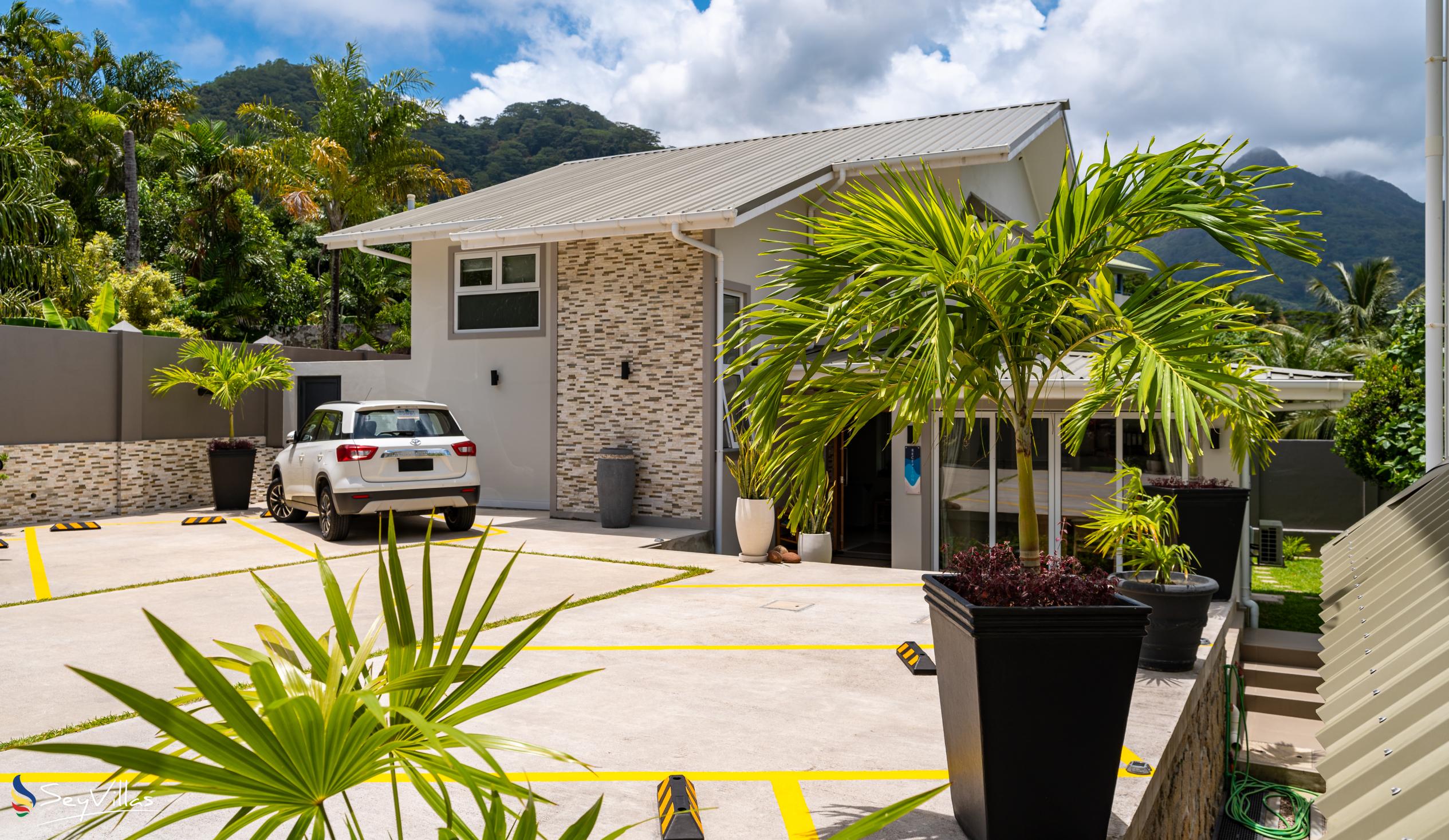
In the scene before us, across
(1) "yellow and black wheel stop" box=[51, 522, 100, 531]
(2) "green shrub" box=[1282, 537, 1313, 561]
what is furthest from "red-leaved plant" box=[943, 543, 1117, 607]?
(2) "green shrub" box=[1282, 537, 1313, 561]

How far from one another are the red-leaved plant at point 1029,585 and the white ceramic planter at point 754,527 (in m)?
7.27

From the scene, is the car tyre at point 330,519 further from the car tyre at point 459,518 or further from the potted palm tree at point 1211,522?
the potted palm tree at point 1211,522

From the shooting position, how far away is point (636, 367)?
13.6 m

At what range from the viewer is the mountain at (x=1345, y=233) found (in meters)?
112

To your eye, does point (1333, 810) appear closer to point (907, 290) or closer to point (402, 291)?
point (907, 290)

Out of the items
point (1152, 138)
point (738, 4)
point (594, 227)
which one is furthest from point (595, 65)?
point (1152, 138)

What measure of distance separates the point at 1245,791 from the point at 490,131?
157ft

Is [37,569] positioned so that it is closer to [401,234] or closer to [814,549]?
[401,234]

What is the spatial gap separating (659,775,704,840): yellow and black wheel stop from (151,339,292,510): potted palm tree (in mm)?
13452

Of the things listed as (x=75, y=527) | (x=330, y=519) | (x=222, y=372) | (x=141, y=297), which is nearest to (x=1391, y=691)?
(x=330, y=519)

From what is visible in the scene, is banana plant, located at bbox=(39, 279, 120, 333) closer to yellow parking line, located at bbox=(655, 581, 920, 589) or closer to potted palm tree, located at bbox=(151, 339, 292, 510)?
potted palm tree, located at bbox=(151, 339, 292, 510)

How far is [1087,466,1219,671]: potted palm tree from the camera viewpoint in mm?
5941

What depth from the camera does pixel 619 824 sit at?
3855 millimetres

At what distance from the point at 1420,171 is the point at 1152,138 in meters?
6.66
